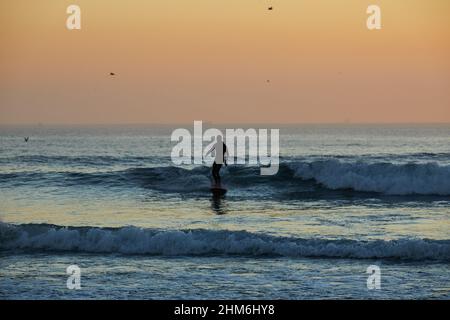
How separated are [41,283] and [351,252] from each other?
647cm

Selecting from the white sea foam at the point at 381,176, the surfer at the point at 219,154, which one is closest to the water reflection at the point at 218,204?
the surfer at the point at 219,154

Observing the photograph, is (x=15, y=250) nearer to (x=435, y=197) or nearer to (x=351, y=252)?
(x=351, y=252)

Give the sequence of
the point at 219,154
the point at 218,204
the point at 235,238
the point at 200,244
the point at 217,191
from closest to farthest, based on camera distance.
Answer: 1. the point at 200,244
2. the point at 235,238
3. the point at 218,204
4. the point at 219,154
5. the point at 217,191

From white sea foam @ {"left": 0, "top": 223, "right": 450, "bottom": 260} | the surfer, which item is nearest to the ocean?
white sea foam @ {"left": 0, "top": 223, "right": 450, "bottom": 260}

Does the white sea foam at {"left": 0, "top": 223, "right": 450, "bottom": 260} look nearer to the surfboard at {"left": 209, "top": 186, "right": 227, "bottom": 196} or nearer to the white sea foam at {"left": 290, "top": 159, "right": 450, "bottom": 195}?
the surfboard at {"left": 209, "top": 186, "right": 227, "bottom": 196}

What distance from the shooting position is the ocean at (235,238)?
11812 millimetres

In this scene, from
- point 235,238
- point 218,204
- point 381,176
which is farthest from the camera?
point 381,176

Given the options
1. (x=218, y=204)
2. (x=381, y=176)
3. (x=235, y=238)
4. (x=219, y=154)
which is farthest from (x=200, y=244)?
(x=381, y=176)

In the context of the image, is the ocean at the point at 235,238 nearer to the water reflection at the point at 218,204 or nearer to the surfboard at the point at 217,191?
the water reflection at the point at 218,204

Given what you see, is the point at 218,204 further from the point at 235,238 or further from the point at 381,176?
the point at 381,176

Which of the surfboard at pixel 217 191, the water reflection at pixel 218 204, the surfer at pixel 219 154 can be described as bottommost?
the water reflection at pixel 218 204

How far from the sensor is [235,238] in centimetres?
1544

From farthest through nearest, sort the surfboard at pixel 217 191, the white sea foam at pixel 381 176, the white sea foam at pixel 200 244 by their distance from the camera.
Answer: the white sea foam at pixel 381 176 → the surfboard at pixel 217 191 → the white sea foam at pixel 200 244

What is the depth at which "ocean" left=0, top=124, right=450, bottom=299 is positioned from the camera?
38.8ft
